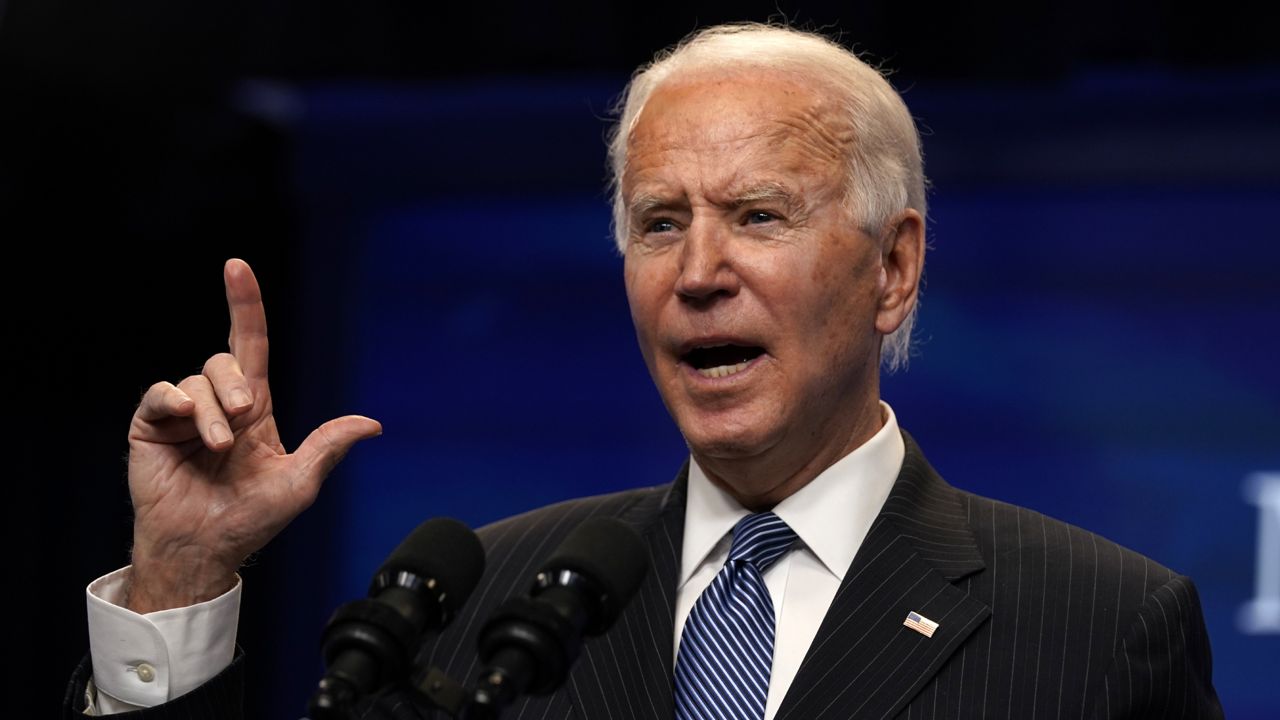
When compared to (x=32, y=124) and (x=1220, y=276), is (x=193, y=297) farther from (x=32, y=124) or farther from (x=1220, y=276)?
(x=1220, y=276)

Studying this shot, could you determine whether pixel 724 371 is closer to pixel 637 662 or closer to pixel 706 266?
pixel 706 266

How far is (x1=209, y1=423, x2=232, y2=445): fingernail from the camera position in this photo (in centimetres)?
147

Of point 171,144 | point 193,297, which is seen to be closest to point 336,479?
point 193,297

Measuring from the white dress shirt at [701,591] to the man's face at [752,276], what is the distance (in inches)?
1.7

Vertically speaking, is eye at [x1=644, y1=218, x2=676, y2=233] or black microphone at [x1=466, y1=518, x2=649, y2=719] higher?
eye at [x1=644, y1=218, x2=676, y2=233]

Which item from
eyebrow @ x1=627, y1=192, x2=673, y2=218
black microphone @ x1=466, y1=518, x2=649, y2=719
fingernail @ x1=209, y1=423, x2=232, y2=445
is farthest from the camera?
eyebrow @ x1=627, y1=192, x2=673, y2=218

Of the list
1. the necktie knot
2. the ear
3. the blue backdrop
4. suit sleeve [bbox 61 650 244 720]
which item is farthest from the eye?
the blue backdrop

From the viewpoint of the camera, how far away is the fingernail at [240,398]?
1.50 m

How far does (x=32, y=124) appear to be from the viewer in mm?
3607

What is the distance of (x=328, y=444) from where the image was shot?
5.24ft

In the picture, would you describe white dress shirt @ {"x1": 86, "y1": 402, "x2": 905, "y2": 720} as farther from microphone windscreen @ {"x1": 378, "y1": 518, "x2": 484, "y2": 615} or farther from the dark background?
the dark background

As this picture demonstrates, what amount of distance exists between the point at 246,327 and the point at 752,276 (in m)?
0.62

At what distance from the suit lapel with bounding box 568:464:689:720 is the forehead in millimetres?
517

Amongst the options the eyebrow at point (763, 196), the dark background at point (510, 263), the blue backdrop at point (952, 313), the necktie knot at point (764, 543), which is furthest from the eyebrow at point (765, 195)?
the blue backdrop at point (952, 313)
